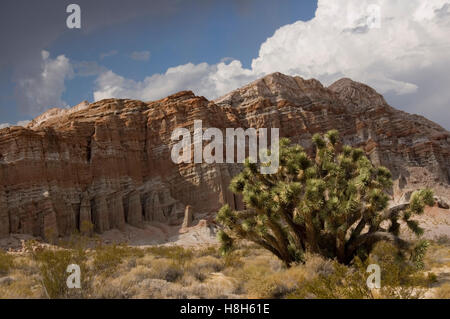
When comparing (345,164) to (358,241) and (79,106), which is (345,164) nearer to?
(358,241)

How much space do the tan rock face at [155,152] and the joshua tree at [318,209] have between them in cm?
1789

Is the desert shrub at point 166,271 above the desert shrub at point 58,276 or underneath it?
underneath

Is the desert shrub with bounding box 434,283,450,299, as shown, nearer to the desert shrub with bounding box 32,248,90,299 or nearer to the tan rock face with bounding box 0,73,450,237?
the desert shrub with bounding box 32,248,90,299

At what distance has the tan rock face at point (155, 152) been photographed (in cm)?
3531

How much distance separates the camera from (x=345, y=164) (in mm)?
14742

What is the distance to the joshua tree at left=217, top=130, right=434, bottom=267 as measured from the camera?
13000mm

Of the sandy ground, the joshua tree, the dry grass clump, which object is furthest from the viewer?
the sandy ground

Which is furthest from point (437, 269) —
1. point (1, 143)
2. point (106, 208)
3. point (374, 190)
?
point (1, 143)

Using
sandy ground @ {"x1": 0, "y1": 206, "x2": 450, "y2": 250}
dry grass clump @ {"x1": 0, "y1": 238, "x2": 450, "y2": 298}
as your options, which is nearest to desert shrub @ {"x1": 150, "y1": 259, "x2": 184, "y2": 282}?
→ dry grass clump @ {"x1": 0, "y1": 238, "x2": 450, "y2": 298}

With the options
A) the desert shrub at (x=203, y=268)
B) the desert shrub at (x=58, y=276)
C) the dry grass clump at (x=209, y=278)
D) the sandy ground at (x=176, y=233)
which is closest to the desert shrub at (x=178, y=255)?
the dry grass clump at (x=209, y=278)

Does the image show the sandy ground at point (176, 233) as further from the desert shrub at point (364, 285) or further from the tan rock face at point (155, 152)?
the desert shrub at point (364, 285)

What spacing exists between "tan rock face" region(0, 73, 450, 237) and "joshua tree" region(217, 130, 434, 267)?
17.9 meters
